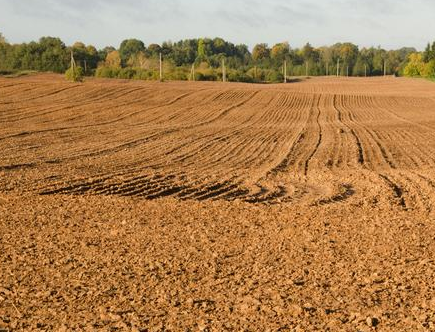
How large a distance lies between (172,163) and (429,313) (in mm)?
10551

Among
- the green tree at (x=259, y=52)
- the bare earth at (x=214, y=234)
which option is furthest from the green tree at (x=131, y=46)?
the bare earth at (x=214, y=234)

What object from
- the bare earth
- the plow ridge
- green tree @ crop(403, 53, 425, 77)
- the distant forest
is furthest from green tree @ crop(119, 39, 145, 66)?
the bare earth

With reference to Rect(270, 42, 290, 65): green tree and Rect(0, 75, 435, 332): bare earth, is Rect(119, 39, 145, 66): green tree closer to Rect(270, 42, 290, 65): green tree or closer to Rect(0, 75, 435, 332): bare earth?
Rect(270, 42, 290, 65): green tree

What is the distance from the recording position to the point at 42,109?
97.3ft

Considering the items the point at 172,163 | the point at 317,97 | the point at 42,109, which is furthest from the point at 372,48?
the point at 172,163

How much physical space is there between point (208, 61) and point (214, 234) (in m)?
113

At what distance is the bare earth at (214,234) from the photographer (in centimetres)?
552

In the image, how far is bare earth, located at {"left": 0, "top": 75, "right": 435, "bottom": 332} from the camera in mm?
5523

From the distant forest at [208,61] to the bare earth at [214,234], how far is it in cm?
5915

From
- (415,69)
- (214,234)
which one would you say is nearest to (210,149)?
(214,234)

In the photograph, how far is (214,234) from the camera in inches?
325

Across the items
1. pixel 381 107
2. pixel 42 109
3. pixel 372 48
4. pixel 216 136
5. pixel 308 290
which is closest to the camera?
pixel 308 290

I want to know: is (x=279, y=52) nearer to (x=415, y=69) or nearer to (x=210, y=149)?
(x=415, y=69)

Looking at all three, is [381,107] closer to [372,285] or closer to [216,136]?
[216,136]
